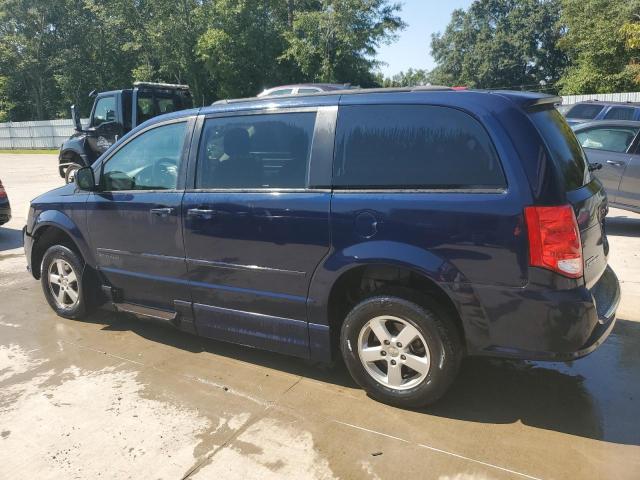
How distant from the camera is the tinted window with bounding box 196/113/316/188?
11.7ft

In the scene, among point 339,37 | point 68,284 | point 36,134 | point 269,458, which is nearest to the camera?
point 269,458

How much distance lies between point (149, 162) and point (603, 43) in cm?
3426

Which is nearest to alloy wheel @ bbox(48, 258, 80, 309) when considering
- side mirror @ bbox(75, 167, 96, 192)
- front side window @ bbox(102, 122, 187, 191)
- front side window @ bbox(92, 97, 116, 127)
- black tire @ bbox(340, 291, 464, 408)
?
side mirror @ bbox(75, 167, 96, 192)

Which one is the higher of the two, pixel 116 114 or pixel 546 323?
pixel 116 114

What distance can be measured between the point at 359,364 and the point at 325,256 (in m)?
0.72

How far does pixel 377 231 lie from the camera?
3191mm

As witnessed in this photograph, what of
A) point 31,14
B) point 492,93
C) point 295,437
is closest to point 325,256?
point 295,437

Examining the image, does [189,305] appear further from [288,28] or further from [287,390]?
[288,28]

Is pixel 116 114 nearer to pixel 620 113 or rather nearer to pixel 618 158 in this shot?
pixel 618 158

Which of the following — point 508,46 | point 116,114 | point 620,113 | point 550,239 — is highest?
point 508,46

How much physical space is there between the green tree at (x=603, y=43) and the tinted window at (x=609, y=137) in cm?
2326

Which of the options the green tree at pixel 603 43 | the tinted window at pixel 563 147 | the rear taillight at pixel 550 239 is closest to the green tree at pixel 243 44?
the green tree at pixel 603 43

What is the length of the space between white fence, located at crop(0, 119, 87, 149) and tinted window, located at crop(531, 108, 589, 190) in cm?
3347

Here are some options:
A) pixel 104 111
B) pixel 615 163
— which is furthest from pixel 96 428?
pixel 104 111
